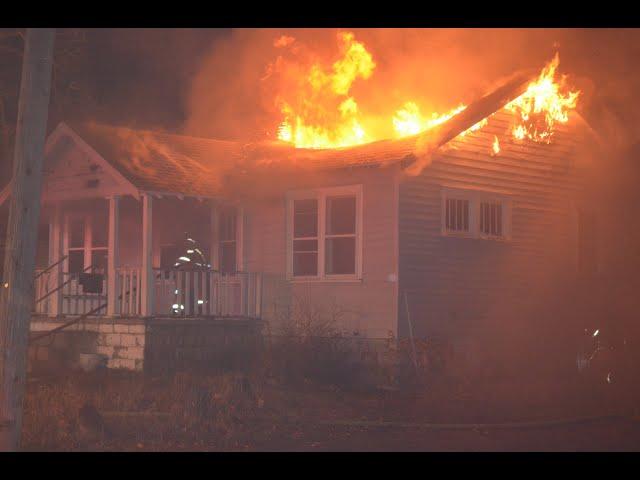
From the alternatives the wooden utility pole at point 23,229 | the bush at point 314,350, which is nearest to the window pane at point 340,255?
the bush at point 314,350

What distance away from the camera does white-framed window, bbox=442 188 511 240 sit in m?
18.4

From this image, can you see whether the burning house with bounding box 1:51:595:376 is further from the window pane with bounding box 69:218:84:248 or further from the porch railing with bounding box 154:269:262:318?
the window pane with bounding box 69:218:84:248

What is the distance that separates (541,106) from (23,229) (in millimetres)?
12028

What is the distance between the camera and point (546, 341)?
790 inches

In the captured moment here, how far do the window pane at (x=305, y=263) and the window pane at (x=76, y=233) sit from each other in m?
6.30

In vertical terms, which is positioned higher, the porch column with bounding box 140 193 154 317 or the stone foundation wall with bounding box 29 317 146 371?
the porch column with bounding box 140 193 154 317

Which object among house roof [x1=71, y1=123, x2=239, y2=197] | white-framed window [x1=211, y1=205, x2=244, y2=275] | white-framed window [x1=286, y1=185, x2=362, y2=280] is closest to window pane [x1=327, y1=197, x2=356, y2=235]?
white-framed window [x1=286, y1=185, x2=362, y2=280]

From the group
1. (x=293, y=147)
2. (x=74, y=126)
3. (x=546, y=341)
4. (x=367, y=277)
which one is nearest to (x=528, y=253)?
(x=546, y=341)

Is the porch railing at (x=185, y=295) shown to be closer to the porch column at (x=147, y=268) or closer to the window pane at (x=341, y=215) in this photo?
the porch column at (x=147, y=268)

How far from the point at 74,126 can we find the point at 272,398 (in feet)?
27.9

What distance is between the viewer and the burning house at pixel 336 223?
1761cm

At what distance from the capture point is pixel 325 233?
60.8 feet

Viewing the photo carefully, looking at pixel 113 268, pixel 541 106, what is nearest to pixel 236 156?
pixel 113 268
